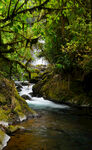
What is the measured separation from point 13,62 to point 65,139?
3.78 metres

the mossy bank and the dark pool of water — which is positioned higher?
the mossy bank

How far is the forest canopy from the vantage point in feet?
12.1

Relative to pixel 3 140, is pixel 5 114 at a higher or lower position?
higher

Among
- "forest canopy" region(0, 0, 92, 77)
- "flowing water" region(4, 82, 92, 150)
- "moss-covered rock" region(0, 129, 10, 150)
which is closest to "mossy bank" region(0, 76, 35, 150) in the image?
"flowing water" region(4, 82, 92, 150)

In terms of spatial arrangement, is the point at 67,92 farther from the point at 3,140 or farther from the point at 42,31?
the point at 42,31

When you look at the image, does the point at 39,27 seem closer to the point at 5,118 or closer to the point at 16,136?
the point at 16,136

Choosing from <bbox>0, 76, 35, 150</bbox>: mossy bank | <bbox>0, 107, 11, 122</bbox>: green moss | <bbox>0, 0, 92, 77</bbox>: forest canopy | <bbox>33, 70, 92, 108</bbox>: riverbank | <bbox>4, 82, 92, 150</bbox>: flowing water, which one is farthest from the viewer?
<bbox>33, 70, 92, 108</bbox>: riverbank

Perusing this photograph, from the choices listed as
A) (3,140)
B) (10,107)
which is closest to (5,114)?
(10,107)

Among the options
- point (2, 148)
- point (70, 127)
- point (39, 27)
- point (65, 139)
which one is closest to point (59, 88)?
point (70, 127)

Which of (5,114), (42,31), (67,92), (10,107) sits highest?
(42,31)

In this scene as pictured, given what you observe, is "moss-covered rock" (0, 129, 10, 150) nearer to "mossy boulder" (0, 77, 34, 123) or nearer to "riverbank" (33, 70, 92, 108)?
"mossy boulder" (0, 77, 34, 123)

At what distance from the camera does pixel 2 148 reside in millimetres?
4852

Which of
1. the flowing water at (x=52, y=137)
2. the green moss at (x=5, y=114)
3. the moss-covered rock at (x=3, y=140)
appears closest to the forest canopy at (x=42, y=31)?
the green moss at (x=5, y=114)

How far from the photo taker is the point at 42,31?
378cm
